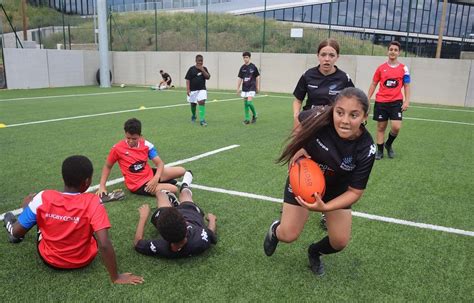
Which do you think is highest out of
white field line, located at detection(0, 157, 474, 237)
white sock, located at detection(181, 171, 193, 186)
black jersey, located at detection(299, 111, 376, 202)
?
black jersey, located at detection(299, 111, 376, 202)

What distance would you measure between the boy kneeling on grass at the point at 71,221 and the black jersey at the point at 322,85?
9.12 feet

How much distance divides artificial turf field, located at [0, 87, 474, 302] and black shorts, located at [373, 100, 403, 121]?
84 centimetres

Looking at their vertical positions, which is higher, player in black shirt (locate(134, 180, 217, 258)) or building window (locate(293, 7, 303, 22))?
building window (locate(293, 7, 303, 22))

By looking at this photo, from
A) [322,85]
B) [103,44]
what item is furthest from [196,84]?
[103,44]

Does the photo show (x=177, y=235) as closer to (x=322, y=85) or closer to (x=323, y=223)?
(x=323, y=223)

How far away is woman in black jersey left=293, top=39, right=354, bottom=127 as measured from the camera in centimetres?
467

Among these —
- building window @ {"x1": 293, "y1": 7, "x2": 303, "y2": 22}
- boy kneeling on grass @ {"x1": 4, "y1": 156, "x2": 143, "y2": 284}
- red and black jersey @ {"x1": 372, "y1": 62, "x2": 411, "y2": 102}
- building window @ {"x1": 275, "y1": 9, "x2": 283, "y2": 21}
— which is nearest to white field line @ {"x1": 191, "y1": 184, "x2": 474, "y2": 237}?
boy kneeling on grass @ {"x1": 4, "y1": 156, "x2": 143, "y2": 284}

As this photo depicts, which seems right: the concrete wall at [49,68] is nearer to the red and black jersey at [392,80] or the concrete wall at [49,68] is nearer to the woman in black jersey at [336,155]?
the red and black jersey at [392,80]

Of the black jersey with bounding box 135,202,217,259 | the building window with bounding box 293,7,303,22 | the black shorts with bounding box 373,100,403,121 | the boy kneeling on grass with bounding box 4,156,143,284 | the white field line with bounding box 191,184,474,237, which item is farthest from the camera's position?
the building window with bounding box 293,7,303,22

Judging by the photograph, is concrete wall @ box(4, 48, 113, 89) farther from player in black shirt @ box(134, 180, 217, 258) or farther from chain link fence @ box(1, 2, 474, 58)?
player in black shirt @ box(134, 180, 217, 258)

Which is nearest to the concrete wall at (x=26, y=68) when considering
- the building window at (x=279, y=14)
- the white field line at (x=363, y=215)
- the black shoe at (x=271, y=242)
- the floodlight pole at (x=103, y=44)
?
the floodlight pole at (x=103, y=44)

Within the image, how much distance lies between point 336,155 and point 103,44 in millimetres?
23314

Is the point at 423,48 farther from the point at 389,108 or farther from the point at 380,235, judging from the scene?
the point at 380,235

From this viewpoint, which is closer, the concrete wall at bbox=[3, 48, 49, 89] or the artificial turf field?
the artificial turf field
